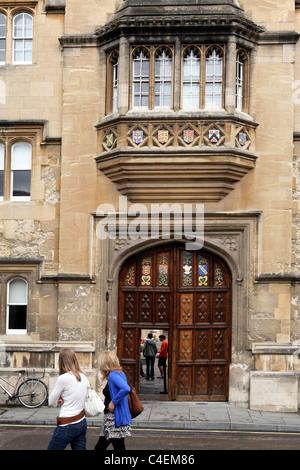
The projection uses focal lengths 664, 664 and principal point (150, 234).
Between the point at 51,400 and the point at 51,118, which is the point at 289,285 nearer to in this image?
the point at 51,118

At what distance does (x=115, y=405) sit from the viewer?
8367 mm

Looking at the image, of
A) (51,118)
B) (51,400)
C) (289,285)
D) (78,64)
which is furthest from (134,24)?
(51,400)

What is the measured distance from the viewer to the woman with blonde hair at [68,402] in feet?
25.7

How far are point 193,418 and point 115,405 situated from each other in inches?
216

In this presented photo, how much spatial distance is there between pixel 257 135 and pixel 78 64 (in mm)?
4473

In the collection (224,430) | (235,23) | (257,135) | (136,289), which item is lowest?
(224,430)

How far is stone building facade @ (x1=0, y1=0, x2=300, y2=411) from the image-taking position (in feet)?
47.9

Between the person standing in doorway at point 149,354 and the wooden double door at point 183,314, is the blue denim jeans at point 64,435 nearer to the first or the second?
the wooden double door at point 183,314

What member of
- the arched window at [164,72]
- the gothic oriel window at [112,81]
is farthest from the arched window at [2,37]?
the arched window at [164,72]

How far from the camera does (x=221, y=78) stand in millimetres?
14719

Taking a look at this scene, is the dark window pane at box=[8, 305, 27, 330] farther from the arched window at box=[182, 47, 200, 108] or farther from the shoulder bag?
the shoulder bag

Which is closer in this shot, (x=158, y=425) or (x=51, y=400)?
(x=51, y=400)

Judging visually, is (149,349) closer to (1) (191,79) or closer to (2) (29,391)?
(2) (29,391)

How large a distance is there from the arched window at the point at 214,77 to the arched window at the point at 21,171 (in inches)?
177
